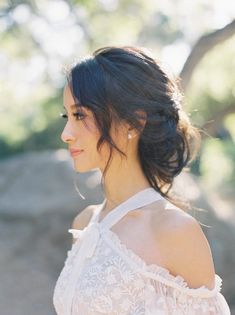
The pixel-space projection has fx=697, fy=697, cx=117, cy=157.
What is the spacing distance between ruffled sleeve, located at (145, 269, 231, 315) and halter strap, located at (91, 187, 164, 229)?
0.20 m

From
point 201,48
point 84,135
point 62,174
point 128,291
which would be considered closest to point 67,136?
point 84,135

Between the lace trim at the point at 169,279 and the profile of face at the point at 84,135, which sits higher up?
the profile of face at the point at 84,135

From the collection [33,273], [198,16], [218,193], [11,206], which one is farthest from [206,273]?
[218,193]

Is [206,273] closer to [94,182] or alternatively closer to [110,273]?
[110,273]

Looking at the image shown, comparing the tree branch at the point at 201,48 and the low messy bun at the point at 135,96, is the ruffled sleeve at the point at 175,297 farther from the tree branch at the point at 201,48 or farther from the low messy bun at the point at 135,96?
the tree branch at the point at 201,48

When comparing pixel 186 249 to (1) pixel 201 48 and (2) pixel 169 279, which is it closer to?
(2) pixel 169 279

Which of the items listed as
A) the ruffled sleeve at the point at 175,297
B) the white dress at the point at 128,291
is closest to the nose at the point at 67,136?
the white dress at the point at 128,291

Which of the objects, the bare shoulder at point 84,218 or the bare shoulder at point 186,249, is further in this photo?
the bare shoulder at point 84,218

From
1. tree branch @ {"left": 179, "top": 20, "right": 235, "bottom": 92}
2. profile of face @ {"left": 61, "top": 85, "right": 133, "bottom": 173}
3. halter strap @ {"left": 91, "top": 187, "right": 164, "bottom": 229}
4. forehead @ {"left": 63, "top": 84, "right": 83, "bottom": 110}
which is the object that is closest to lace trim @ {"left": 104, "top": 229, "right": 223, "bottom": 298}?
halter strap @ {"left": 91, "top": 187, "right": 164, "bottom": 229}

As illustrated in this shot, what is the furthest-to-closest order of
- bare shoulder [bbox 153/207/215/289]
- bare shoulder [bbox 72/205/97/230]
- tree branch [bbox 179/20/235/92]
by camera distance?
tree branch [bbox 179/20/235/92] → bare shoulder [bbox 72/205/97/230] → bare shoulder [bbox 153/207/215/289]

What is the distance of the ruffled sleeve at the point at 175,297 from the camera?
159 centimetres

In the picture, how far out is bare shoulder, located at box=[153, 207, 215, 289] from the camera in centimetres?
158

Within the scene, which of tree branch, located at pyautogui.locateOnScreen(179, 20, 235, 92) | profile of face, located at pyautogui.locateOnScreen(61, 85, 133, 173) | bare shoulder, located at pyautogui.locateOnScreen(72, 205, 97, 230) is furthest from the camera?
tree branch, located at pyautogui.locateOnScreen(179, 20, 235, 92)

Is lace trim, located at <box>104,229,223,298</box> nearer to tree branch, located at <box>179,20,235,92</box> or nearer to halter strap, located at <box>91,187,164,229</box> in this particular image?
halter strap, located at <box>91,187,164,229</box>
